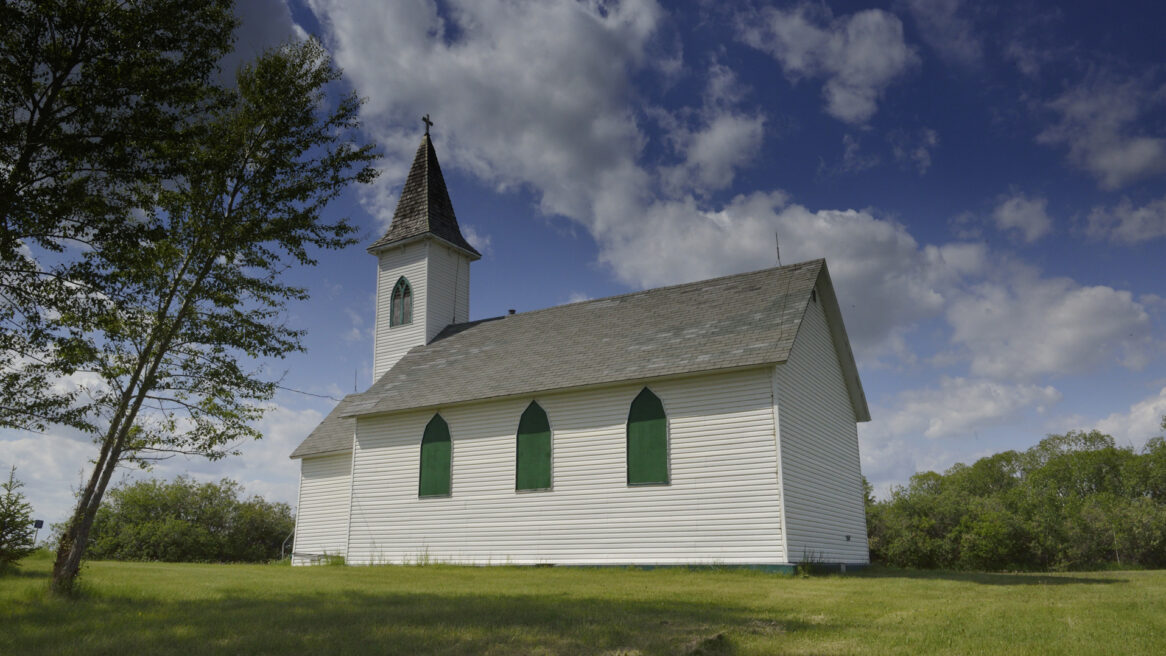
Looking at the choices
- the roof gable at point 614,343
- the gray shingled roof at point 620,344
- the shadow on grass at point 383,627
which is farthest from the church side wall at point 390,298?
the shadow on grass at point 383,627

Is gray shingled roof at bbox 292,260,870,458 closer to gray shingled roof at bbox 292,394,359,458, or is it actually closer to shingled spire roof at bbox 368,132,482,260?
gray shingled roof at bbox 292,394,359,458

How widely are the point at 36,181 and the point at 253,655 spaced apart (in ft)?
26.8

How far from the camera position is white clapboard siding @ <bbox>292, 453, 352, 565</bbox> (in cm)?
2656

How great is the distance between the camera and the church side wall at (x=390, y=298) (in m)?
29.2

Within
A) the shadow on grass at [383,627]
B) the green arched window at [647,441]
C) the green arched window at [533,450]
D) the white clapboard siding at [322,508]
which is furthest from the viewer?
the white clapboard siding at [322,508]

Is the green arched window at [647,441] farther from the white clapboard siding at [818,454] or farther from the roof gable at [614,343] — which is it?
the white clapboard siding at [818,454]

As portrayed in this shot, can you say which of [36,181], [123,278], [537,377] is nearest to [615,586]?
[537,377]

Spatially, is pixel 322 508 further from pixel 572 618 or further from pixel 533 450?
pixel 572 618

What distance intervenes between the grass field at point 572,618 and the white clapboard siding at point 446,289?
622 inches

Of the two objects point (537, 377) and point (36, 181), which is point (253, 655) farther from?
point (537, 377)

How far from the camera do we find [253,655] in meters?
7.09

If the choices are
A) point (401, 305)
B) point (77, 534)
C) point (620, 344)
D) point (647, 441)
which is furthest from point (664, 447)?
point (401, 305)

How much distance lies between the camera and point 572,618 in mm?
8859

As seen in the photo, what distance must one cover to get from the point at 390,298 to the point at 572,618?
2322 cm
